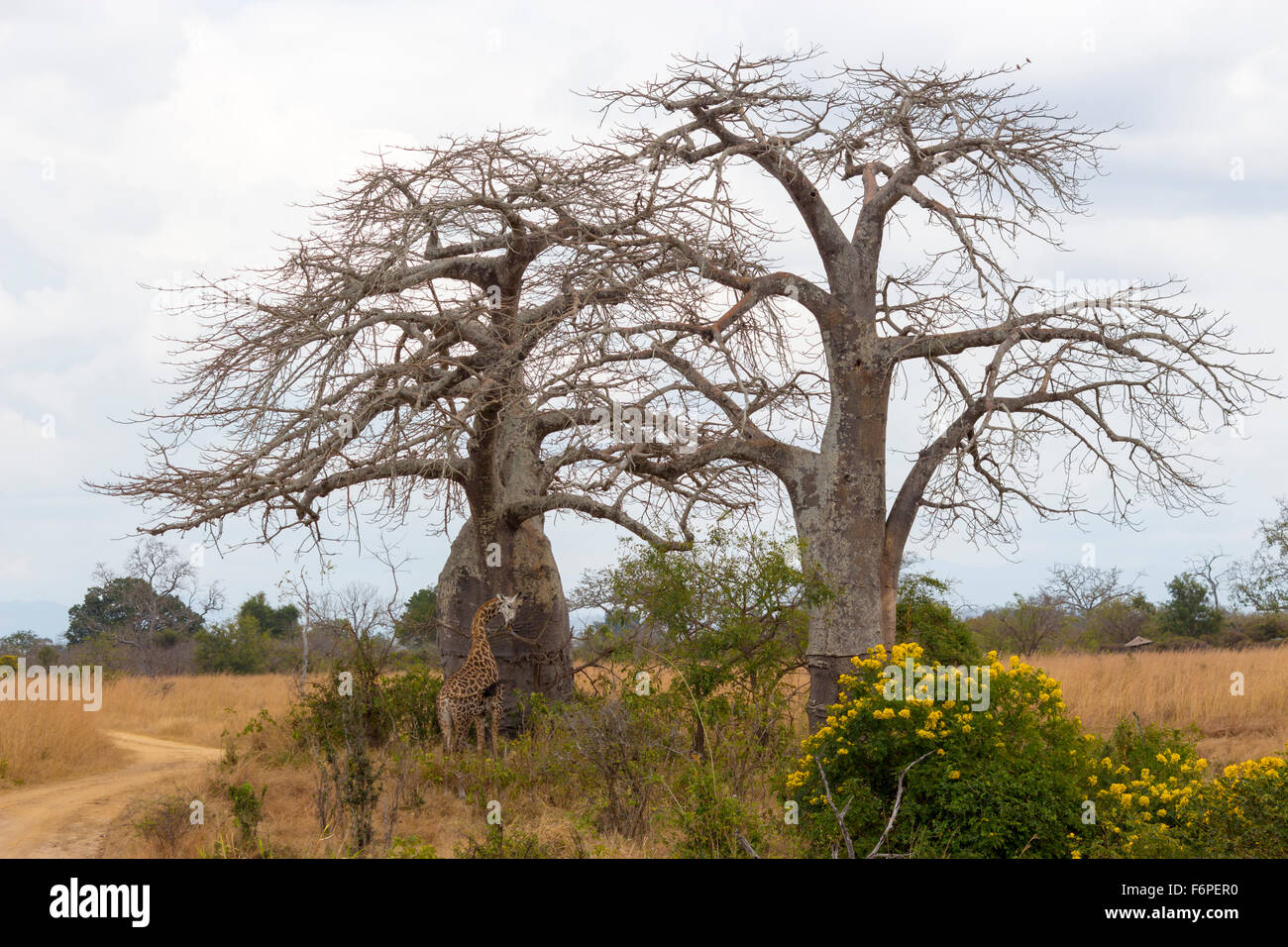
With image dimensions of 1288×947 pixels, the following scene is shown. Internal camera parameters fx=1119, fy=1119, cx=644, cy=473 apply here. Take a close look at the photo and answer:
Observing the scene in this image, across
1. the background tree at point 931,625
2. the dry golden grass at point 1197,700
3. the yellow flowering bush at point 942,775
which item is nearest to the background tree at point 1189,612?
the dry golden grass at point 1197,700

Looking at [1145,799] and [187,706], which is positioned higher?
[1145,799]

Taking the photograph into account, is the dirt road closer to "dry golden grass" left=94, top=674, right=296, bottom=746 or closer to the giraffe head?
"dry golden grass" left=94, top=674, right=296, bottom=746

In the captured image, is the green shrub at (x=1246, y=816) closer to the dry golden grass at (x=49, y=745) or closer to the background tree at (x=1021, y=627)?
the dry golden grass at (x=49, y=745)

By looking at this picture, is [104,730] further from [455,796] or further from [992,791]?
[992,791]

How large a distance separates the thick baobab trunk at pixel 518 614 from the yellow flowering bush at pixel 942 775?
546 centimetres

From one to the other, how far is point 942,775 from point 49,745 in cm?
1060

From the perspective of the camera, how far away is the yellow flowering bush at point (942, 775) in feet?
23.5

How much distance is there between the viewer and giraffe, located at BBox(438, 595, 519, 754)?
11.7m

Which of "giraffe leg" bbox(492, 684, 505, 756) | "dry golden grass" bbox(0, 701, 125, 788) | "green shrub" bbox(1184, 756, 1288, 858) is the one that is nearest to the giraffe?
"giraffe leg" bbox(492, 684, 505, 756)

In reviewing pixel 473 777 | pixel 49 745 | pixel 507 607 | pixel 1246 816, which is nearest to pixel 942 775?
pixel 1246 816

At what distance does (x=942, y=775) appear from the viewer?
24.0 feet

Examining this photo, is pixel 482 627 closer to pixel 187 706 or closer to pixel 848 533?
pixel 848 533

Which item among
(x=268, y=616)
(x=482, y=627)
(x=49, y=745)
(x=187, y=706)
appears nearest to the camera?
(x=482, y=627)
